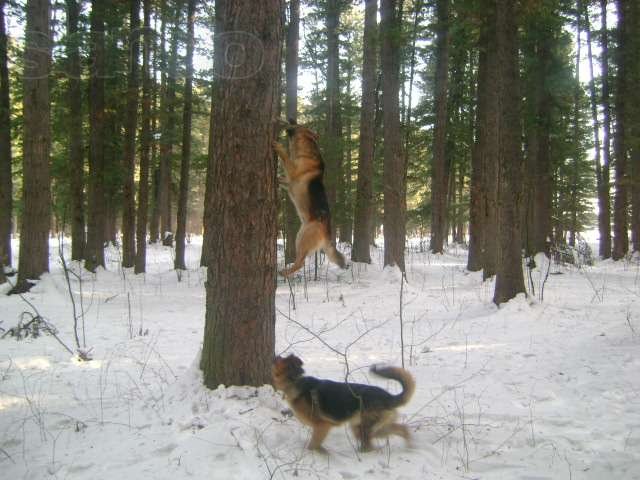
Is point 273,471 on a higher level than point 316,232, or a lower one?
lower

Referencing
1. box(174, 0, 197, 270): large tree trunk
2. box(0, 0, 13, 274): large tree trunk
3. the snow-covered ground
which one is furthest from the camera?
box(174, 0, 197, 270): large tree trunk

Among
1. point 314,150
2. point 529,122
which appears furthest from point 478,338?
point 529,122

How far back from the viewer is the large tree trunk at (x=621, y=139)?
18.7 m

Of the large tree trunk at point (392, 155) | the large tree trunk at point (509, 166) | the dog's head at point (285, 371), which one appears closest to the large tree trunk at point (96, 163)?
the large tree trunk at point (392, 155)

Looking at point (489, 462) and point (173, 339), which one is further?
point (173, 339)

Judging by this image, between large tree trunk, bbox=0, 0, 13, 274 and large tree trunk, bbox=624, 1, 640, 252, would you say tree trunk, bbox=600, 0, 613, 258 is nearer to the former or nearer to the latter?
large tree trunk, bbox=624, 1, 640, 252

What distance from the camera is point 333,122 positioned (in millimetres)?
22078

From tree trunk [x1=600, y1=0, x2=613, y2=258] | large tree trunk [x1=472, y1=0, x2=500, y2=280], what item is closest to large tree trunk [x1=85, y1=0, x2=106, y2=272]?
large tree trunk [x1=472, y1=0, x2=500, y2=280]

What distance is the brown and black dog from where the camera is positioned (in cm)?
363

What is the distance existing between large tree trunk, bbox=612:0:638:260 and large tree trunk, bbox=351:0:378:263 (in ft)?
34.2

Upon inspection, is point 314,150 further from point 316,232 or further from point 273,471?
point 273,471

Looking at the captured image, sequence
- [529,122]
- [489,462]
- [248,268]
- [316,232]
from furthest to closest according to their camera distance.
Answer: [529,122] < [316,232] < [248,268] < [489,462]

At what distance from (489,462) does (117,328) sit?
6684 millimetres

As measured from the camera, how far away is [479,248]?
1520cm
